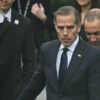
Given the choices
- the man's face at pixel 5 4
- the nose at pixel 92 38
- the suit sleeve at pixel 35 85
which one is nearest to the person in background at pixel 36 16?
the man's face at pixel 5 4

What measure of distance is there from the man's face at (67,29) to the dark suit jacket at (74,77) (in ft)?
0.42

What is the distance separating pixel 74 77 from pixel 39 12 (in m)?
2.31

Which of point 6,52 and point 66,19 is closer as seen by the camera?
point 6,52

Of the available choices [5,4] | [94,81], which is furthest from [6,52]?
[5,4]

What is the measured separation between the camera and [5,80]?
21.9ft

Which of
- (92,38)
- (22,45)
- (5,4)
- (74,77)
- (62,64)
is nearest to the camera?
(74,77)

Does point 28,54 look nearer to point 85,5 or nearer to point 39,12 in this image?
point 39,12

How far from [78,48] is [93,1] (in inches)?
78.9

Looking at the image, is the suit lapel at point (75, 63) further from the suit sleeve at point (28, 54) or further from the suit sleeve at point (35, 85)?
the suit sleeve at point (28, 54)

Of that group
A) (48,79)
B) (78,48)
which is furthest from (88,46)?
(48,79)

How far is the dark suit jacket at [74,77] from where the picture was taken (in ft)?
21.7

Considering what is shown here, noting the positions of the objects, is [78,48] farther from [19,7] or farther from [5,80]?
[19,7]

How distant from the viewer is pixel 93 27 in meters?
7.50

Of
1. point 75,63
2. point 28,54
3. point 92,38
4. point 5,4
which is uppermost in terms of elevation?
point 5,4
